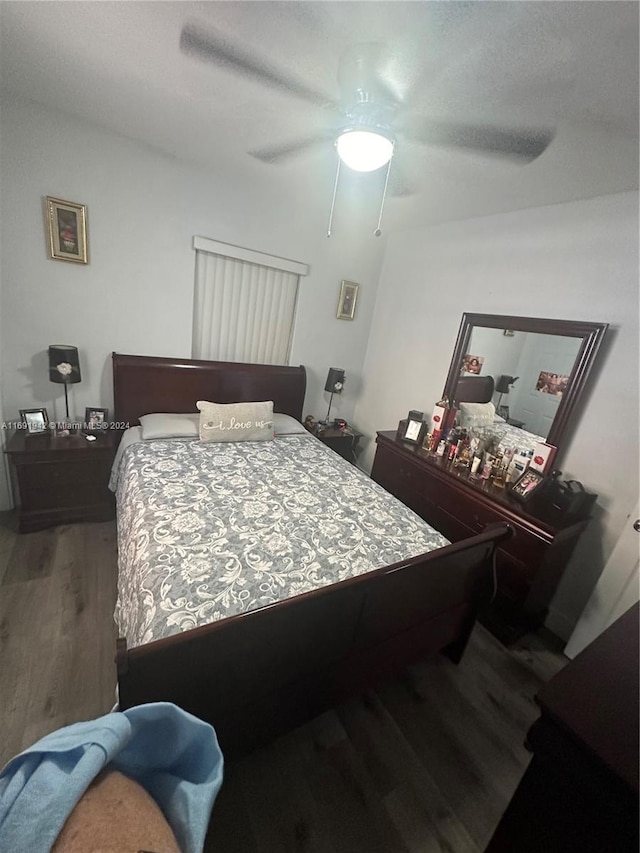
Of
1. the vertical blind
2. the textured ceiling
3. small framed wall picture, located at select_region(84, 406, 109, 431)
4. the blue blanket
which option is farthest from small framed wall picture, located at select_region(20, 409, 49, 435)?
the blue blanket

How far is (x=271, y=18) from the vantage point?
106 centimetres

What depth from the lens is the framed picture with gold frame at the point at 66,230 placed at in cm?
208

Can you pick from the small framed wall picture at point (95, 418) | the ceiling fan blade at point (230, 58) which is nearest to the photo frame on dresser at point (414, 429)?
the ceiling fan blade at point (230, 58)

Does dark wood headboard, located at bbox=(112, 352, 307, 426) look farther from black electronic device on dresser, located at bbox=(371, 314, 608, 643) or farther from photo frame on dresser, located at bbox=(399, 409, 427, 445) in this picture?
black electronic device on dresser, located at bbox=(371, 314, 608, 643)

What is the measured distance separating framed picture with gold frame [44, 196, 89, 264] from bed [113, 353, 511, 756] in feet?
4.29

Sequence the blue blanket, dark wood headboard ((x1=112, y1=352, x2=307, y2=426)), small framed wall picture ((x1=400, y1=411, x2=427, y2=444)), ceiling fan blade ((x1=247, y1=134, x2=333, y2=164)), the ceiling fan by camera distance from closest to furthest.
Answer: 1. the blue blanket
2. the ceiling fan
3. ceiling fan blade ((x1=247, y1=134, x2=333, y2=164))
4. dark wood headboard ((x1=112, y1=352, x2=307, y2=426))
5. small framed wall picture ((x1=400, y1=411, x2=427, y2=444))

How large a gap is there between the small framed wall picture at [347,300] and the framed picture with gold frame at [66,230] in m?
2.01

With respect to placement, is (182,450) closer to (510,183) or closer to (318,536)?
(318,536)

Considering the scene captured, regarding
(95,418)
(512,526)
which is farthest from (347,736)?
(95,418)

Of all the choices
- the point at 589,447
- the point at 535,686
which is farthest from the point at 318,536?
the point at 589,447

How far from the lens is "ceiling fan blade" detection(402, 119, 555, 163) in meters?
1.15

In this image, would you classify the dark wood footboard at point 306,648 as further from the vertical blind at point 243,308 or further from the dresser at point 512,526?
the vertical blind at point 243,308

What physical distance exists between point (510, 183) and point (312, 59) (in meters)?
1.31

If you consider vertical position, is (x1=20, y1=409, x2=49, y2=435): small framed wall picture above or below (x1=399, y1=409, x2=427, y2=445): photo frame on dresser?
below
